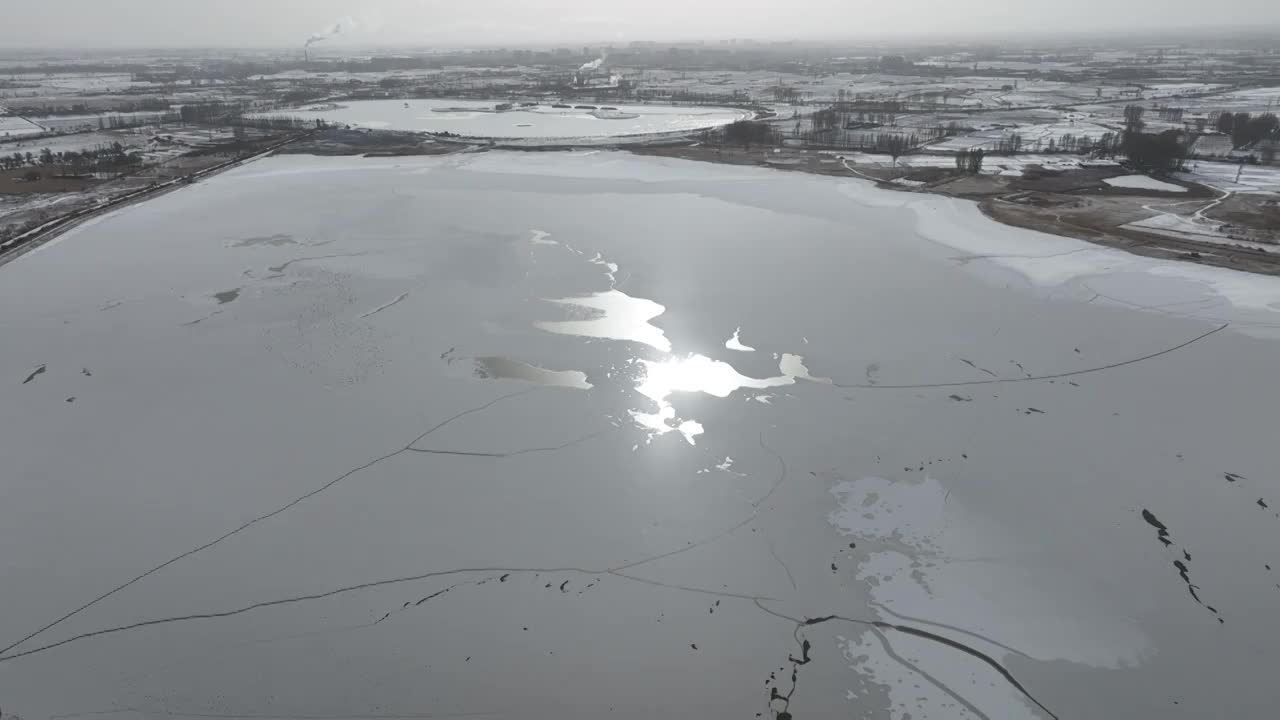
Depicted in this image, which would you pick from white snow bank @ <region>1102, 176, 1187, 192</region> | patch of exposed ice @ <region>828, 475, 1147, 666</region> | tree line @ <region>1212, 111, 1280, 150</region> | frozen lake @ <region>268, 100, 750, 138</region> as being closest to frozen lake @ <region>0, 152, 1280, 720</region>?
patch of exposed ice @ <region>828, 475, 1147, 666</region>

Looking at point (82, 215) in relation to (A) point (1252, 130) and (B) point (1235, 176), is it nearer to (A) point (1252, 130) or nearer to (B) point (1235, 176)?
(B) point (1235, 176)

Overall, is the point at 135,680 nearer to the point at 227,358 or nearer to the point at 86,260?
the point at 227,358

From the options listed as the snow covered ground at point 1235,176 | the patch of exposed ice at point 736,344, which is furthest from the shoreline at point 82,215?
the snow covered ground at point 1235,176

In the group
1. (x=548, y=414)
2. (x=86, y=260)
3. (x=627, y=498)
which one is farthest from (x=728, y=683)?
(x=86, y=260)

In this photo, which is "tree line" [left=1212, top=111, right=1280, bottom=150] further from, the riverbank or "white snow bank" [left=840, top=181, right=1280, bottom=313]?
"white snow bank" [left=840, top=181, right=1280, bottom=313]

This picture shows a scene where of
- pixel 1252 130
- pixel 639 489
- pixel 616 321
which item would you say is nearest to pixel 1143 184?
pixel 1252 130

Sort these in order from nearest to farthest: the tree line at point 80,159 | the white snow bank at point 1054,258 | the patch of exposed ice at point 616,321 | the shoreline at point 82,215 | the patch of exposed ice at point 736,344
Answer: the patch of exposed ice at point 736,344 < the patch of exposed ice at point 616,321 < the white snow bank at point 1054,258 < the shoreline at point 82,215 < the tree line at point 80,159

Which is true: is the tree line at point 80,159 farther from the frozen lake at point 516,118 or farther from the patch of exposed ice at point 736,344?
the patch of exposed ice at point 736,344
